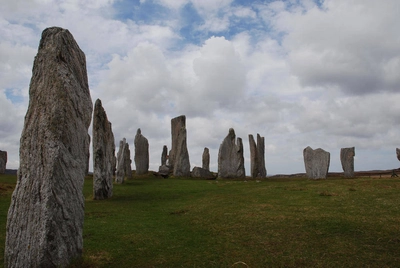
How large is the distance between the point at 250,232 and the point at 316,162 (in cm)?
2083

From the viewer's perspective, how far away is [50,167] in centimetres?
593

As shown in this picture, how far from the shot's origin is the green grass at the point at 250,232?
6.94 meters

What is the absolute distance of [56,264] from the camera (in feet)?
19.0

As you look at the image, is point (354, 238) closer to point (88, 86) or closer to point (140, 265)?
point (140, 265)

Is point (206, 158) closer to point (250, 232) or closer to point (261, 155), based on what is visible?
point (261, 155)

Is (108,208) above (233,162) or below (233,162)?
A: below

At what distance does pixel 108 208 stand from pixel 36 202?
8436 mm

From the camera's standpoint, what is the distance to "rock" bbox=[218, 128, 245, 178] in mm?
31266

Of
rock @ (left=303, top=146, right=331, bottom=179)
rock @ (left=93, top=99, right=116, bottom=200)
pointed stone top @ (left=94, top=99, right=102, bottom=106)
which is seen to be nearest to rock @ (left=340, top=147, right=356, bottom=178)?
rock @ (left=303, top=146, right=331, bottom=179)

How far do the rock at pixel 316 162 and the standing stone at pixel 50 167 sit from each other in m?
24.3

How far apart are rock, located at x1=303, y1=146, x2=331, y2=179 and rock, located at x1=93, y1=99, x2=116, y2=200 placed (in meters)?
17.6

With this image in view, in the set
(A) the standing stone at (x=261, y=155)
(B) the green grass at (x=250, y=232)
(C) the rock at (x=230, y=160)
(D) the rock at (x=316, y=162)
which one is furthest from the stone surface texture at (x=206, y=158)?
(B) the green grass at (x=250, y=232)

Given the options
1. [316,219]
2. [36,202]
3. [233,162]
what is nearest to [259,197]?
[316,219]

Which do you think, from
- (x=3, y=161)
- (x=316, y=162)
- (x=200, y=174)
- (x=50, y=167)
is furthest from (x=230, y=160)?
(x=50, y=167)
